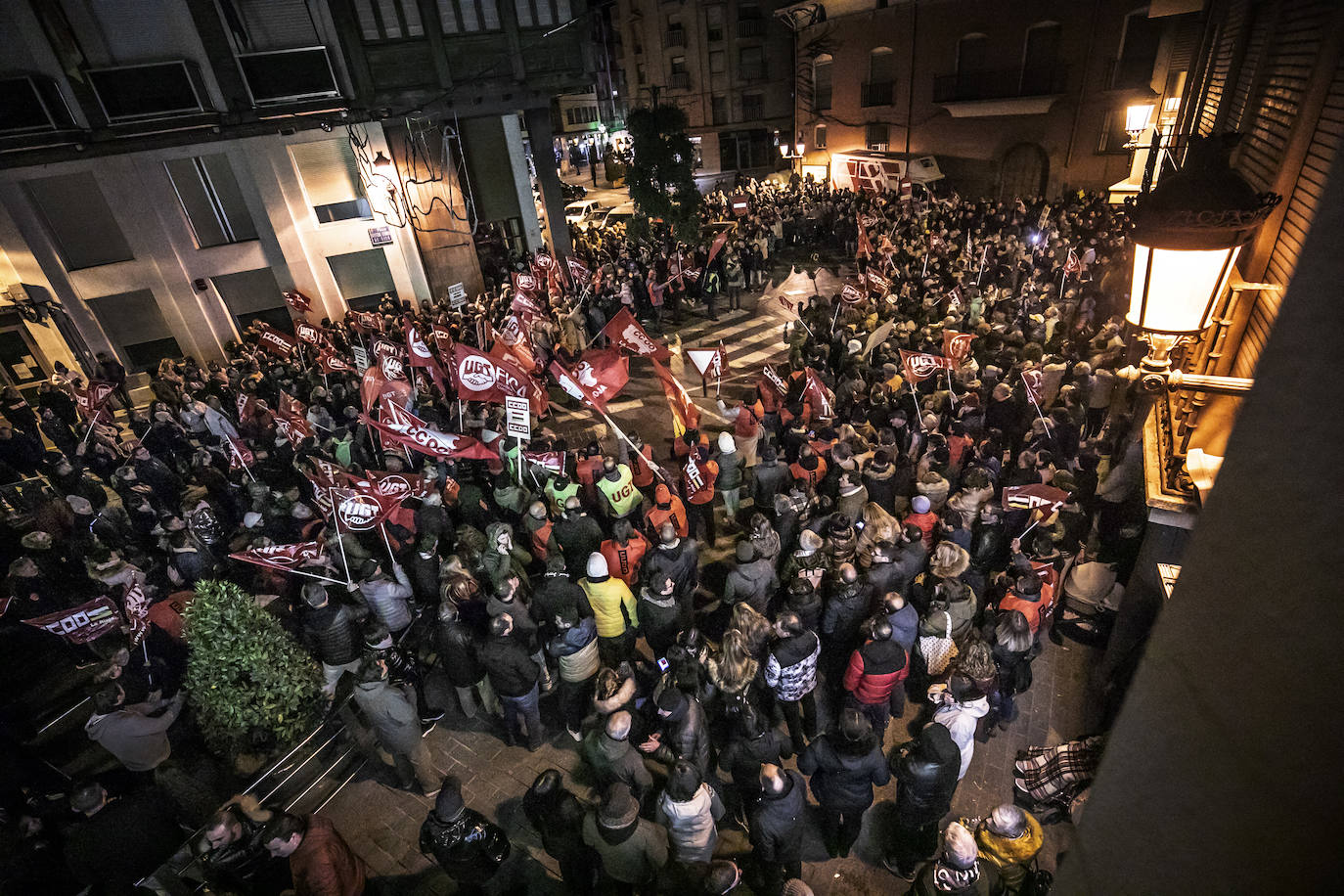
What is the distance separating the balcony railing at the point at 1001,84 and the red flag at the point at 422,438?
26552 mm

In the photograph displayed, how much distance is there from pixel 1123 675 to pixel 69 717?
443 inches

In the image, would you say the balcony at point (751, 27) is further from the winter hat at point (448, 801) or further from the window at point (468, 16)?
the winter hat at point (448, 801)

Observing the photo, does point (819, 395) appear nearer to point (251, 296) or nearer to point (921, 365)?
point (921, 365)

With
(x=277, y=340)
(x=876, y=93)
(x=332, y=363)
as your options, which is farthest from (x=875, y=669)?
(x=876, y=93)

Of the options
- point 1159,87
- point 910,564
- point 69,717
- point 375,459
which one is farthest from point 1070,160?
point 69,717

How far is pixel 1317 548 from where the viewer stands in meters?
0.99

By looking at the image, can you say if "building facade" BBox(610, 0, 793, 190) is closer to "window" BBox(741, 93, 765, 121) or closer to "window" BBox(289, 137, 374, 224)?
"window" BBox(741, 93, 765, 121)

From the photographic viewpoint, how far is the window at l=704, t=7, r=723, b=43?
37844mm

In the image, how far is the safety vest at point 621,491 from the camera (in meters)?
7.47

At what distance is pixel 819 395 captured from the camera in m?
9.04

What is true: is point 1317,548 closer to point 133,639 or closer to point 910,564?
point 910,564

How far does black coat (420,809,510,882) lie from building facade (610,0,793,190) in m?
40.3

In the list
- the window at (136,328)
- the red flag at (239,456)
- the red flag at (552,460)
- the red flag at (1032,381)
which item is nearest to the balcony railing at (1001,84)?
the red flag at (1032,381)

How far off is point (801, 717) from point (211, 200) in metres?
21.7
